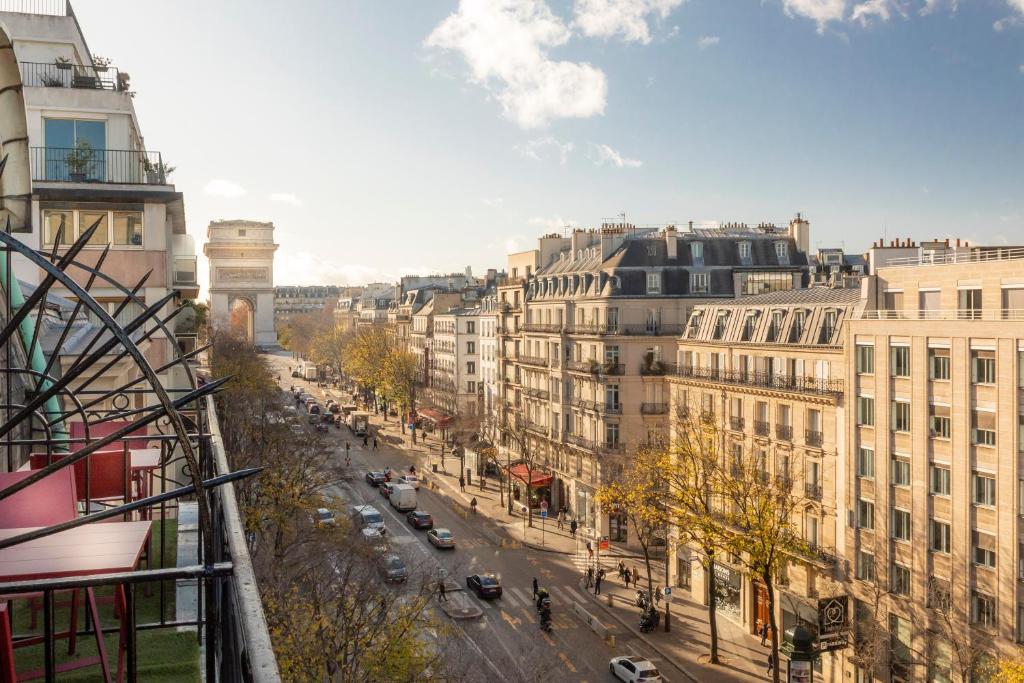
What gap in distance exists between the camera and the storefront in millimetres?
40531

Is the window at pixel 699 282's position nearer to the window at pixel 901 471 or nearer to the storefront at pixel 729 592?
the storefront at pixel 729 592

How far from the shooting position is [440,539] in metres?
48.8

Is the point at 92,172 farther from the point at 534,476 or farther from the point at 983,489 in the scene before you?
the point at 534,476

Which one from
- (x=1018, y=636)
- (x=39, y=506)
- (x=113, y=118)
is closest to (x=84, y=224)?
(x=113, y=118)

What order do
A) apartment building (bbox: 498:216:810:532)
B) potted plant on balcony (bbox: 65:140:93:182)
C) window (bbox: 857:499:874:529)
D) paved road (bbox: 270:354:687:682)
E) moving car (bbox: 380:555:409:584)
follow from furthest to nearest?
1. apartment building (bbox: 498:216:810:532)
2. moving car (bbox: 380:555:409:584)
3. window (bbox: 857:499:874:529)
4. paved road (bbox: 270:354:687:682)
5. potted plant on balcony (bbox: 65:140:93:182)

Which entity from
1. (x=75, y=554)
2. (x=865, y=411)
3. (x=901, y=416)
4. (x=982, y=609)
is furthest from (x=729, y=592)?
(x=75, y=554)

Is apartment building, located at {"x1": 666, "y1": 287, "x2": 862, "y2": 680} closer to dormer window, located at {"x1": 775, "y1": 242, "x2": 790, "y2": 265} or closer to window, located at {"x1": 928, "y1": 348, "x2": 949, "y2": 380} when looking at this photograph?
window, located at {"x1": 928, "y1": 348, "x2": 949, "y2": 380}

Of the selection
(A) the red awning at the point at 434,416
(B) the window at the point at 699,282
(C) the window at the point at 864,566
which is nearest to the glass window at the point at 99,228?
(C) the window at the point at 864,566

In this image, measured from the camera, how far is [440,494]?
212 feet

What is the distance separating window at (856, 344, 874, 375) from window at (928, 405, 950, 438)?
338 centimetres

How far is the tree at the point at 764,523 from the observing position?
32969 millimetres

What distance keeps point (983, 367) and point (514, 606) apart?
2196cm

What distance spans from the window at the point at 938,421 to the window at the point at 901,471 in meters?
1.71

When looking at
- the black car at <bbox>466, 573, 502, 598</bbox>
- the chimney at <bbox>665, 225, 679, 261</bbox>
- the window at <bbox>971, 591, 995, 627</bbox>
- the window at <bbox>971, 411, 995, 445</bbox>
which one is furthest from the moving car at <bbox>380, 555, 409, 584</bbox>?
the chimney at <bbox>665, 225, 679, 261</bbox>
